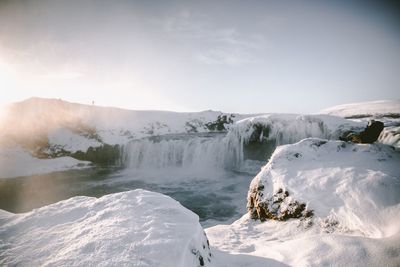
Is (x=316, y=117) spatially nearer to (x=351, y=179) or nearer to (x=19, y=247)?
(x=351, y=179)

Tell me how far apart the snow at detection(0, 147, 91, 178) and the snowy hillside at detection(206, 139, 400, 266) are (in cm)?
1864

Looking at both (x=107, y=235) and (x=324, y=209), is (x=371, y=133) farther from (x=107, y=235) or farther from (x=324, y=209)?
(x=107, y=235)

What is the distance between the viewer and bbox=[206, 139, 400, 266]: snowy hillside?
2783 millimetres

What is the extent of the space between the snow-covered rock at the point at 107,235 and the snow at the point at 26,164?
1849cm

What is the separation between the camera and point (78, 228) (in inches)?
115

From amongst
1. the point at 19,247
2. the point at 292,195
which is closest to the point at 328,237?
the point at 292,195

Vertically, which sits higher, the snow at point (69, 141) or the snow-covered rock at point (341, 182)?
the snow-covered rock at point (341, 182)

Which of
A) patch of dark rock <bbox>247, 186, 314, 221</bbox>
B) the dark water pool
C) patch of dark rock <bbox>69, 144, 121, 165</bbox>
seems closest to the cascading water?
patch of dark rock <bbox>69, 144, 121, 165</bbox>

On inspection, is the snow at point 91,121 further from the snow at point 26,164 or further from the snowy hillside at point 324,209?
the snowy hillside at point 324,209

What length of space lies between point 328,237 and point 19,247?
150 inches

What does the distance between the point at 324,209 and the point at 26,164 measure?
22.9 metres

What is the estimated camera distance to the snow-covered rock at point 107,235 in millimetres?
2355

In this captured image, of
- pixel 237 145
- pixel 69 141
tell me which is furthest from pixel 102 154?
pixel 237 145

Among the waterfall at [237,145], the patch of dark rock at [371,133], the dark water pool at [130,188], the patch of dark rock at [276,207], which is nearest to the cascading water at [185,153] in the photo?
the waterfall at [237,145]
